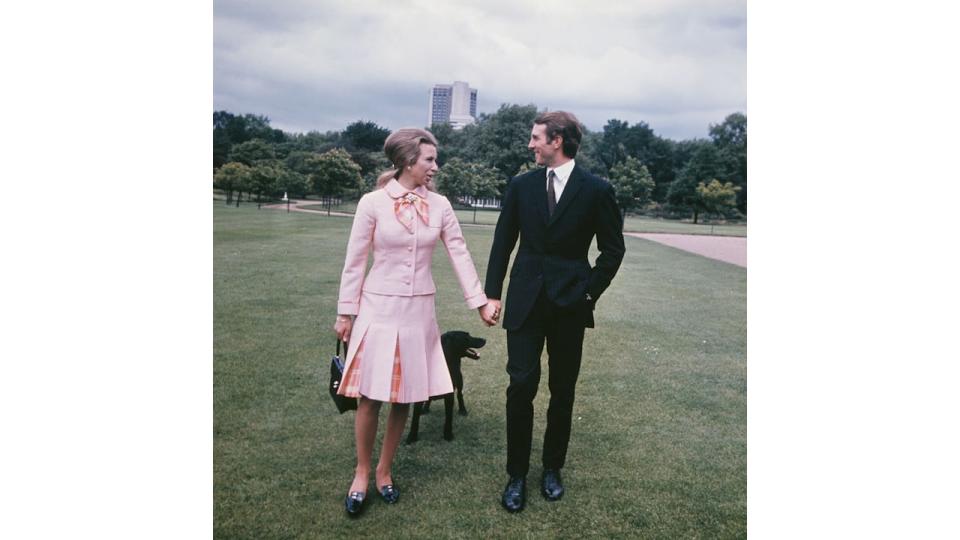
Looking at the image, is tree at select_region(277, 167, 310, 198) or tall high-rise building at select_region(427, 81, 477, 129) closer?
tall high-rise building at select_region(427, 81, 477, 129)

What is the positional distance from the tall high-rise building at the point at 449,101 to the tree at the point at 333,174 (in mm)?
765

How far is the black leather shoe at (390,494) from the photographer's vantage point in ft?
11.2

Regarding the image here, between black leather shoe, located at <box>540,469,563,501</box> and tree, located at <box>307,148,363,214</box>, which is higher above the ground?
tree, located at <box>307,148,363,214</box>

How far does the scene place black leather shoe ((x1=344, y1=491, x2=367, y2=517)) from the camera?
3268 mm

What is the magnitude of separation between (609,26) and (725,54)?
2.80 ft

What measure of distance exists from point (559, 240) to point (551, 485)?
1.38 metres

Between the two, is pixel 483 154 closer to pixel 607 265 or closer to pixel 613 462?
pixel 607 265

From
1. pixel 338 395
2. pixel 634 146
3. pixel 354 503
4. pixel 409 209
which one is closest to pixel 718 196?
pixel 634 146

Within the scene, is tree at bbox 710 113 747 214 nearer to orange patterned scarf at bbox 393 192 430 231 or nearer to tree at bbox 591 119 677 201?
tree at bbox 591 119 677 201

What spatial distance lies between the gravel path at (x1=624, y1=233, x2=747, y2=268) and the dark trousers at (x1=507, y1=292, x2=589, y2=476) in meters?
3.34

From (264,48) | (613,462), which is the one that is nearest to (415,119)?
(264,48)

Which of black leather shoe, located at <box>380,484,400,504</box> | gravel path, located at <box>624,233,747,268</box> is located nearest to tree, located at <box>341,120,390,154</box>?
black leather shoe, located at <box>380,484,400,504</box>

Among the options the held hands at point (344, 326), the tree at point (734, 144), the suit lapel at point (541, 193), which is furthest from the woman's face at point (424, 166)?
the tree at point (734, 144)
